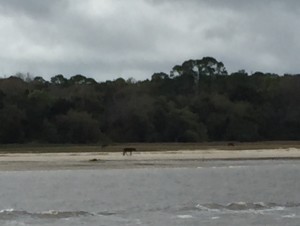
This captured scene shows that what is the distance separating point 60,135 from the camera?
74.2 metres

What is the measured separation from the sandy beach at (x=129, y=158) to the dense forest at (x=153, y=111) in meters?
16.0

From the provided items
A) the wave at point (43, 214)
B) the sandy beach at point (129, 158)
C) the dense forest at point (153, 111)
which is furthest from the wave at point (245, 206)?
the dense forest at point (153, 111)

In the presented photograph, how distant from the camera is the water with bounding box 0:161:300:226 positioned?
25062 mm

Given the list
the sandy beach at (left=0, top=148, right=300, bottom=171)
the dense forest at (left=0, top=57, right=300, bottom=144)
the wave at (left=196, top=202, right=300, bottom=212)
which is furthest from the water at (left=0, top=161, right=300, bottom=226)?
the dense forest at (left=0, top=57, right=300, bottom=144)

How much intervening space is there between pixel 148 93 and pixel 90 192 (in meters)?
57.4

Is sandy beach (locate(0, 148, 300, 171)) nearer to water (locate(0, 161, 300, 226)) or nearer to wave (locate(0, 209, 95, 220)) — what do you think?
water (locate(0, 161, 300, 226))

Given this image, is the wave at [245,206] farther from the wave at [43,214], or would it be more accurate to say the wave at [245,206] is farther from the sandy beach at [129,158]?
the sandy beach at [129,158]

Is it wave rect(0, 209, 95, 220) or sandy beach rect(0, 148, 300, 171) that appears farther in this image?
sandy beach rect(0, 148, 300, 171)

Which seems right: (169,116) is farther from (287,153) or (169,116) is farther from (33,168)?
(33,168)

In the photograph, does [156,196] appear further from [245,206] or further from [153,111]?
[153,111]

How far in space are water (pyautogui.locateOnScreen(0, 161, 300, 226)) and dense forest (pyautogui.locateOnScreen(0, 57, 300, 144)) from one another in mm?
27486

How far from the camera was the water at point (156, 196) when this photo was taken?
2506cm

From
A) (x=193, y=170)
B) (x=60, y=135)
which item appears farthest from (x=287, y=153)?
(x=60, y=135)

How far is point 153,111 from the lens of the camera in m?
80.8
